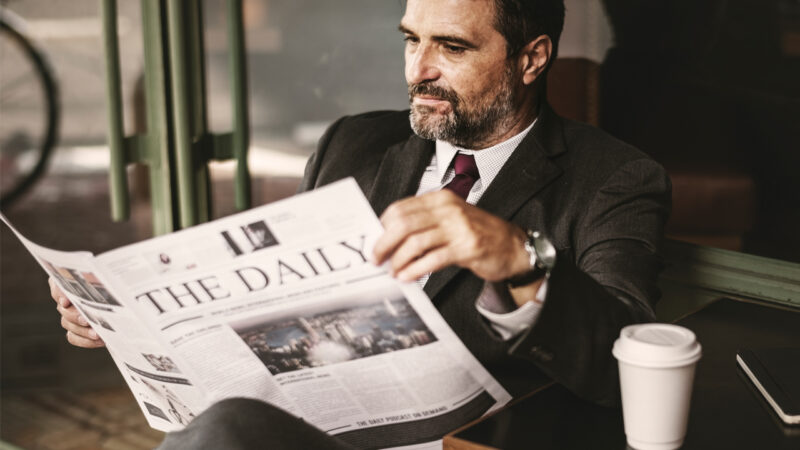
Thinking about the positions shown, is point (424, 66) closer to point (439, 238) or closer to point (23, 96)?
point (439, 238)

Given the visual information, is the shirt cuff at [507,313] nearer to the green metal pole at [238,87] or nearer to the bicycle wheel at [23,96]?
the green metal pole at [238,87]

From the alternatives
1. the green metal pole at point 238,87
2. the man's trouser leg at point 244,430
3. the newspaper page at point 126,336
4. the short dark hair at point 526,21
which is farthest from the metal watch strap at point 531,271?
the green metal pole at point 238,87

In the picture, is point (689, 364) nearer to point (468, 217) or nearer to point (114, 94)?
point (468, 217)

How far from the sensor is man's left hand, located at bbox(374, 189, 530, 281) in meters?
0.92

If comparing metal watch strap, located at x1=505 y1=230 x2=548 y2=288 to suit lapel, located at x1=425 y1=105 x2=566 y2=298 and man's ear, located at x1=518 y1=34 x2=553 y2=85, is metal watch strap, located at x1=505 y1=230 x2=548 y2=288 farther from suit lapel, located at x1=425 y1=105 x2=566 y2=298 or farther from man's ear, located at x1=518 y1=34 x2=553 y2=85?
man's ear, located at x1=518 y1=34 x2=553 y2=85

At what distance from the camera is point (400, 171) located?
60.6 inches

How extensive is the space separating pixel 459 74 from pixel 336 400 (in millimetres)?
638

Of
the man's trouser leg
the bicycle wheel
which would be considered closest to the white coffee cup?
the man's trouser leg

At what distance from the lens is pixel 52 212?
11.5 feet

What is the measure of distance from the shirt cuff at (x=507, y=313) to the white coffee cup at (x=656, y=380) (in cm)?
14

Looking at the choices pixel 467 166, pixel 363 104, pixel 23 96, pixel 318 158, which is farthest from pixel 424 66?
pixel 23 96

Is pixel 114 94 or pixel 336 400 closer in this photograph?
pixel 336 400

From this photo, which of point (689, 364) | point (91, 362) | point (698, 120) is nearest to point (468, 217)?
point (689, 364)

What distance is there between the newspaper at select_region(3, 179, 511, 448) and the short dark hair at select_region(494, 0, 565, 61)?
2.17ft
